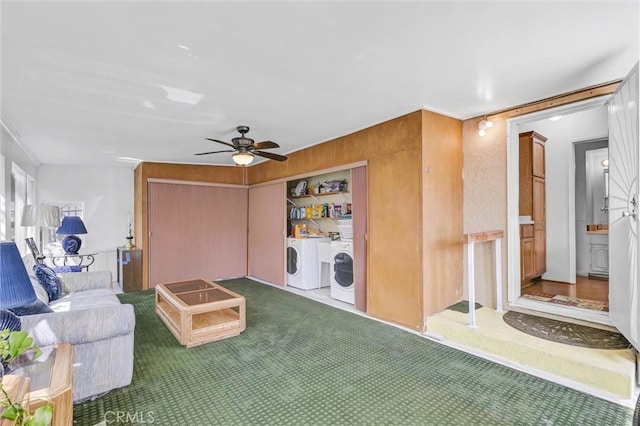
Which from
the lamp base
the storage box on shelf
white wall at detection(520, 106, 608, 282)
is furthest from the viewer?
the storage box on shelf

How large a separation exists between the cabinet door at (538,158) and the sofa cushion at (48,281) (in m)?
6.01

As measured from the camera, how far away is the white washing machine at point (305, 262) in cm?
550

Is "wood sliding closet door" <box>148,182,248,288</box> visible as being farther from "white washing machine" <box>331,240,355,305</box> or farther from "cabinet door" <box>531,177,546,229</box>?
"cabinet door" <box>531,177,546,229</box>

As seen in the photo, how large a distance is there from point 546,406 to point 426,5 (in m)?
2.63

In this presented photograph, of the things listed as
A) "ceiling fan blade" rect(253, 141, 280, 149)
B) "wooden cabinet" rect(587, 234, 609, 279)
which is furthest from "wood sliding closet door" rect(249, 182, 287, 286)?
"wooden cabinet" rect(587, 234, 609, 279)

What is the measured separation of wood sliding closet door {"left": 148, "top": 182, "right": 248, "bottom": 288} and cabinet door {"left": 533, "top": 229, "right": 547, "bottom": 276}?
5.28 m

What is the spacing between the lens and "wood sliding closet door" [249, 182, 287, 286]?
5914 mm

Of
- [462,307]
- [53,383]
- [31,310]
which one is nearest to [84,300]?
[31,310]

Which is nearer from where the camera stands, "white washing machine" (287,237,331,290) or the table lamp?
the table lamp

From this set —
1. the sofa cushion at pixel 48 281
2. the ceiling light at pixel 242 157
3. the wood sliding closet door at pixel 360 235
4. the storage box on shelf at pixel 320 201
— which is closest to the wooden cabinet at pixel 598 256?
the wood sliding closet door at pixel 360 235

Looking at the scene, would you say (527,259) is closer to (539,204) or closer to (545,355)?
(539,204)

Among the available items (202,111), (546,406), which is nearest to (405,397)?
(546,406)

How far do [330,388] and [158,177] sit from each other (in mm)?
5254

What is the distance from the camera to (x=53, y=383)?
1574 mm
